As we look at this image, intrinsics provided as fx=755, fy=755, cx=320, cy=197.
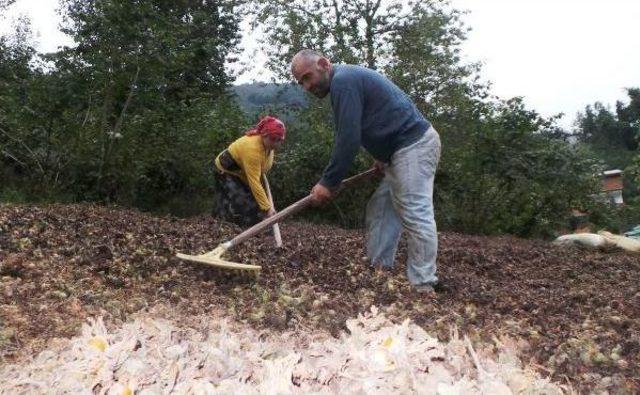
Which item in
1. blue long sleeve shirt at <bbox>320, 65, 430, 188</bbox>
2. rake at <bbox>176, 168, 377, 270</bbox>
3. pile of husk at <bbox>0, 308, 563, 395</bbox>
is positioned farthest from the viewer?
rake at <bbox>176, 168, 377, 270</bbox>

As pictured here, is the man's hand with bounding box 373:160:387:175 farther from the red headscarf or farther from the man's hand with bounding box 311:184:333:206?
the red headscarf

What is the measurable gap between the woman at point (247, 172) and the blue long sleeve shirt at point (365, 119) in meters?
1.59

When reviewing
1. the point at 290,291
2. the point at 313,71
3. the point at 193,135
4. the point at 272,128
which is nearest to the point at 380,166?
the point at 313,71

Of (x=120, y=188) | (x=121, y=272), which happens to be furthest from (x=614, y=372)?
(x=120, y=188)

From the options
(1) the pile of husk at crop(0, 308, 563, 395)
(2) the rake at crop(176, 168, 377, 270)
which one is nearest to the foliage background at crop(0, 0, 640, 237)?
(2) the rake at crop(176, 168, 377, 270)

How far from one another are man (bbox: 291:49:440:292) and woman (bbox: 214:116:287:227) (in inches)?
63.0

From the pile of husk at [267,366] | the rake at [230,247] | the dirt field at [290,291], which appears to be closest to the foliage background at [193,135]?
the dirt field at [290,291]

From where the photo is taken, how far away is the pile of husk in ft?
6.66

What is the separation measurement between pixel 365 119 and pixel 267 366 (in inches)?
99.4

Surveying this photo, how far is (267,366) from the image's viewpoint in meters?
2.20

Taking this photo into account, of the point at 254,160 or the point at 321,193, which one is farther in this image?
the point at 254,160

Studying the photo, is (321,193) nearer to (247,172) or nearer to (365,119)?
(365,119)

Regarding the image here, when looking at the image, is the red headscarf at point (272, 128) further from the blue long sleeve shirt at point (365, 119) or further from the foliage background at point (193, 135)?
the foliage background at point (193, 135)

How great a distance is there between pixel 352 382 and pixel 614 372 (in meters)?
0.99
